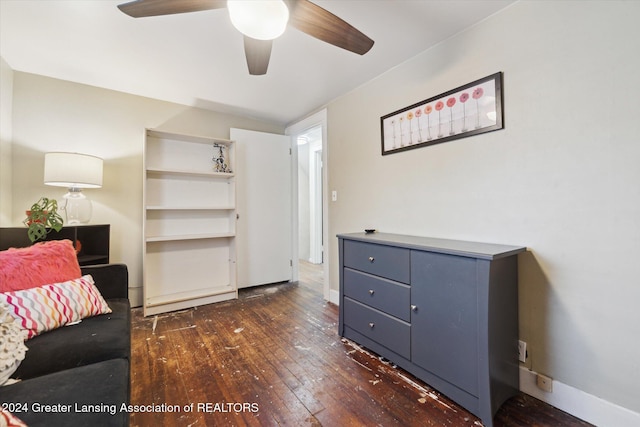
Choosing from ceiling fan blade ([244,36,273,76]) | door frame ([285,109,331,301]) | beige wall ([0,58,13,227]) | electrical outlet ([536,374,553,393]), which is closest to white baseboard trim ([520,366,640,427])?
electrical outlet ([536,374,553,393])

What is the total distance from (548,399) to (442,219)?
1.13 meters

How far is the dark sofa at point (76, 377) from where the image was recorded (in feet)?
2.53

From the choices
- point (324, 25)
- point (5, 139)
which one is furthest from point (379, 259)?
point (5, 139)

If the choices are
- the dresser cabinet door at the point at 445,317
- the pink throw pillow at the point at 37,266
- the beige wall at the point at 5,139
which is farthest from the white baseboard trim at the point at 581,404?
the beige wall at the point at 5,139

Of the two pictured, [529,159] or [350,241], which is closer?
[529,159]

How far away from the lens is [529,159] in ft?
4.79

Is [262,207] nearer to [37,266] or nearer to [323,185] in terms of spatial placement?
[323,185]

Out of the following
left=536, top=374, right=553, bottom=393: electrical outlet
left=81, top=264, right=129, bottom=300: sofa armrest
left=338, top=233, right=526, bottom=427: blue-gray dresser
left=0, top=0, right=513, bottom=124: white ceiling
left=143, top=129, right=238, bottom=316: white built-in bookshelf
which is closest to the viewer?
left=338, top=233, right=526, bottom=427: blue-gray dresser

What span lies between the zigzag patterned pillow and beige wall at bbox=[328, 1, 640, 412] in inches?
88.6

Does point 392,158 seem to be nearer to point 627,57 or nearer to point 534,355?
point 627,57

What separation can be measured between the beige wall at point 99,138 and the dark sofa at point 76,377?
5.07ft

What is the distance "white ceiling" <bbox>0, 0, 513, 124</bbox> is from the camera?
5.17 feet

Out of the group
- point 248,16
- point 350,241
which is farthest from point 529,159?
point 248,16

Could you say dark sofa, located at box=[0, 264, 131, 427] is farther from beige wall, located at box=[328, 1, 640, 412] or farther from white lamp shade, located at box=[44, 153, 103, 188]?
beige wall, located at box=[328, 1, 640, 412]
